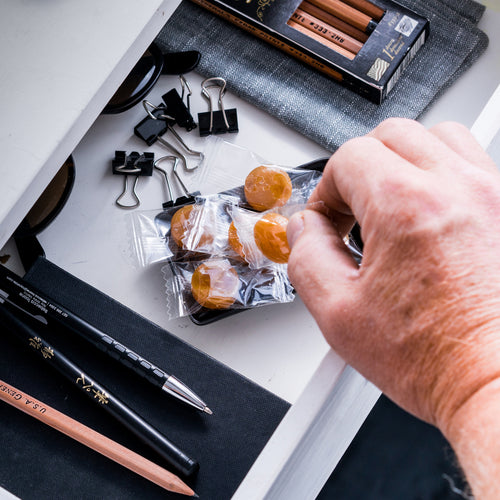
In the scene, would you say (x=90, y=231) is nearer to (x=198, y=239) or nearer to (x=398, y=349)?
(x=198, y=239)

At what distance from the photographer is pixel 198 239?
55cm

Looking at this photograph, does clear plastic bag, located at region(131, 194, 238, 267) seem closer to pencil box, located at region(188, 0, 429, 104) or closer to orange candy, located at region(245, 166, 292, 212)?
orange candy, located at region(245, 166, 292, 212)

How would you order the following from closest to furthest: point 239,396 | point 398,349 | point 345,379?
point 398,349 → point 345,379 → point 239,396

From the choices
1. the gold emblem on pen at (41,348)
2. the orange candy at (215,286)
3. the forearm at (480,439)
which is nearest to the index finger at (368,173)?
the forearm at (480,439)

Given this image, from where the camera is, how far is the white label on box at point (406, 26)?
580mm

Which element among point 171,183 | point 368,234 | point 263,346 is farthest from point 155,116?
point 368,234

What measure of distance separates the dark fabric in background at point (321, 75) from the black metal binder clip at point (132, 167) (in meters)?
0.12

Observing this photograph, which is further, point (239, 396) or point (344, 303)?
point (239, 396)

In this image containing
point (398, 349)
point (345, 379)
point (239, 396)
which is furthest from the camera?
point (239, 396)

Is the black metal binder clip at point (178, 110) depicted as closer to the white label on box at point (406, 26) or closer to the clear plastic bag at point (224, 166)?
the clear plastic bag at point (224, 166)

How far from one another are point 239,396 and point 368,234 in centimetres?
27

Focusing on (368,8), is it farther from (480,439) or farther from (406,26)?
(480,439)

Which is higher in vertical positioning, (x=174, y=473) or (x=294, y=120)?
(x=294, y=120)

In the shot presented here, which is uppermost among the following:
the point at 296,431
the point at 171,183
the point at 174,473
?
the point at 171,183
